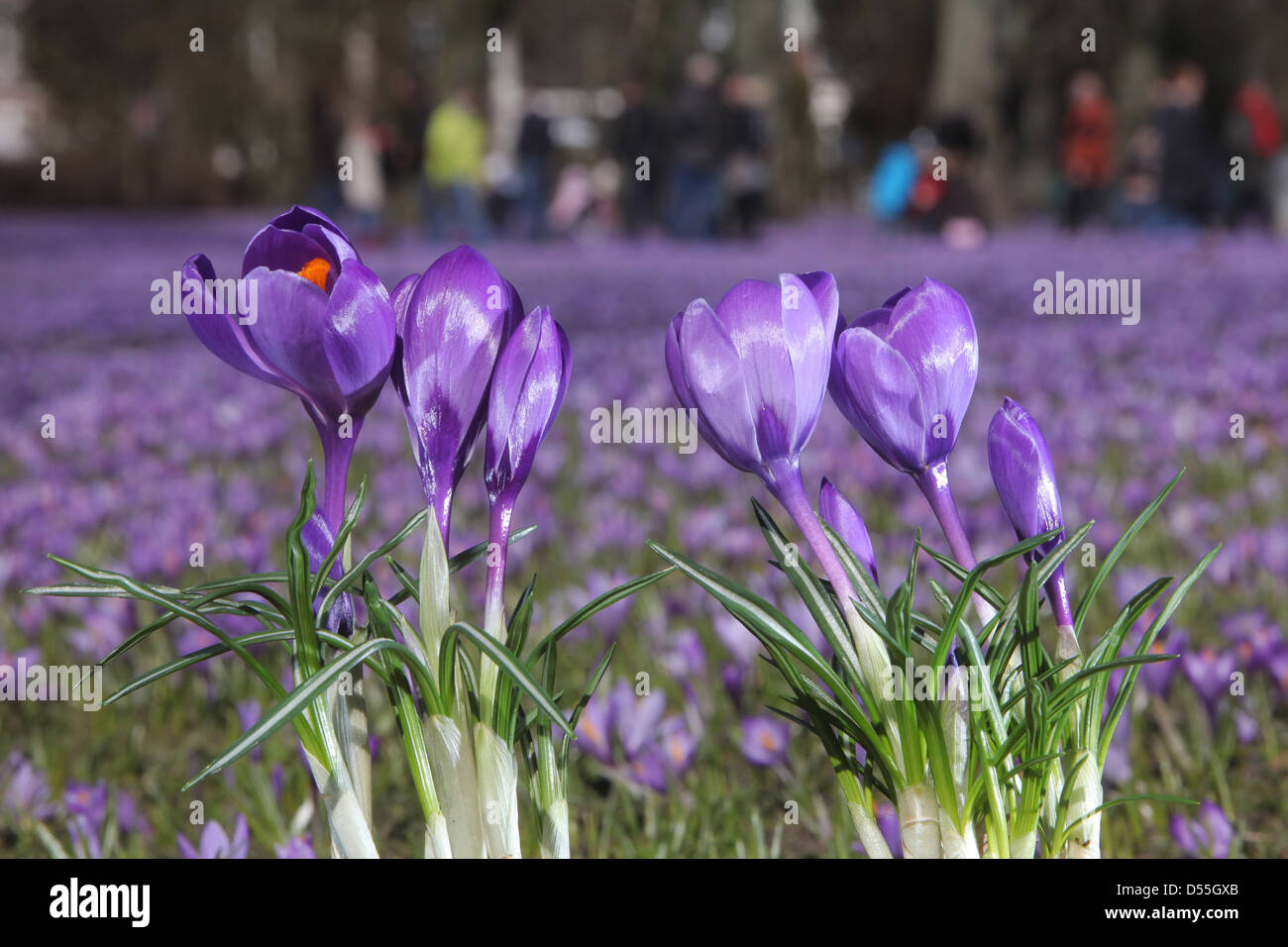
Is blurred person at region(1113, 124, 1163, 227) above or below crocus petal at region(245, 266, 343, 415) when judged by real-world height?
above

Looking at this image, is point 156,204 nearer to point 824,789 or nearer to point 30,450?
point 30,450

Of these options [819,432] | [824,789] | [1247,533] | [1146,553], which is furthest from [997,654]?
[819,432]

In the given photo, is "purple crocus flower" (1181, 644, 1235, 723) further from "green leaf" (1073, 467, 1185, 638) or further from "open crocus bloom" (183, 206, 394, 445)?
"open crocus bloom" (183, 206, 394, 445)

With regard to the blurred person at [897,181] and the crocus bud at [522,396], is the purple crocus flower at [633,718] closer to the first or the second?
the crocus bud at [522,396]

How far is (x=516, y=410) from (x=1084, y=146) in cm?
1947

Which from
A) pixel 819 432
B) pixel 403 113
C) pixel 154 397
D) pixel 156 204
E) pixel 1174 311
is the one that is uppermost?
pixel 156 204

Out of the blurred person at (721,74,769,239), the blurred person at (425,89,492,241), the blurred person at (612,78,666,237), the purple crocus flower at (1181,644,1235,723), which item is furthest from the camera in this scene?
the blurred person at (425,89,492,241)

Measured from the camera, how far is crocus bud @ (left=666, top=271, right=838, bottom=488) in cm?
76

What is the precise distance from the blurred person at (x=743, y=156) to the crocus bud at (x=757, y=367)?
17081mm

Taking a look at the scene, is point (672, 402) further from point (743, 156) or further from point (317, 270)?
point (743, 156)

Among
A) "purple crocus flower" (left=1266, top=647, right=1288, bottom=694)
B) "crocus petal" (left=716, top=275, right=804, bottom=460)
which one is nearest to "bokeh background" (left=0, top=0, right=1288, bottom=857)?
"purple crocus flower" (left=1266, top=647, right=1288, bottom=694)

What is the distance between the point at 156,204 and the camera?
114ft

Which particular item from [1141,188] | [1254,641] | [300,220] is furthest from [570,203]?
[300,220]
